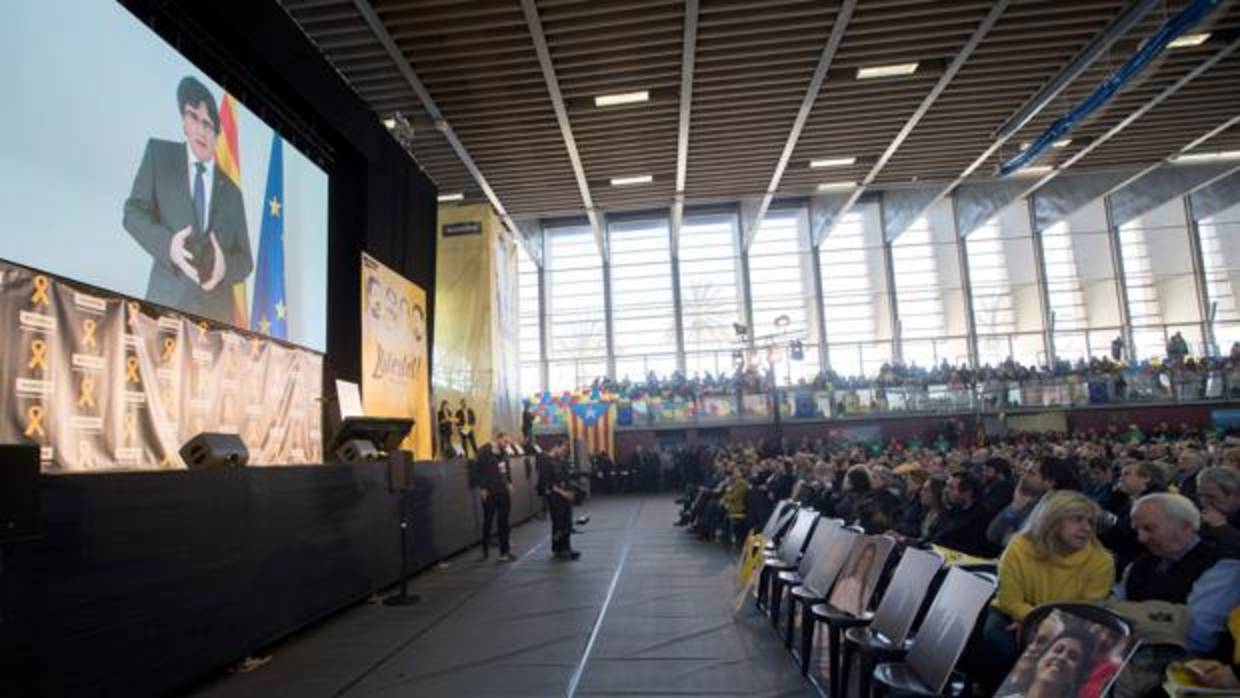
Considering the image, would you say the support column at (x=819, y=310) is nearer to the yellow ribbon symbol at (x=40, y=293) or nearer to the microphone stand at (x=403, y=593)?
the microphone stand at (x=403, y=593)

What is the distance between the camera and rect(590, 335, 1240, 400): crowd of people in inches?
823

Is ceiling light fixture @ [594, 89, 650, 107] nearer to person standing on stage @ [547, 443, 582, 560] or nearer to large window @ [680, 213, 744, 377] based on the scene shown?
person standing on stage @ [547, 443, 582, 560]

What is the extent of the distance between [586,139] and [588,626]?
1166 cm

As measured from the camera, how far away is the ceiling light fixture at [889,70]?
1304 cm

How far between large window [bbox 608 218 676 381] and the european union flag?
68.4ft

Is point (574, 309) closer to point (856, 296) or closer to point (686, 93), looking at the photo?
point (856, 296)

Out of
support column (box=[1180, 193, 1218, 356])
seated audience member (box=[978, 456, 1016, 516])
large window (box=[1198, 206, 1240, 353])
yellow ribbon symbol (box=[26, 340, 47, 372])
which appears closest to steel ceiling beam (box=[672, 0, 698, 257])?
seated audience member (box=[978, 456, 1016, 516])

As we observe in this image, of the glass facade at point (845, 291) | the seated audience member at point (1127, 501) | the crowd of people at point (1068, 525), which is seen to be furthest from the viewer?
the glass facade at point (845, 291)

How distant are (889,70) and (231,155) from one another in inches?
419

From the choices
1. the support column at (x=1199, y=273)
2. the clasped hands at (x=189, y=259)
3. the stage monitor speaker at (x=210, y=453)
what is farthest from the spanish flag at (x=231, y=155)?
the support column at (x=1199, y=273)

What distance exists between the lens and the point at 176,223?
259 inches

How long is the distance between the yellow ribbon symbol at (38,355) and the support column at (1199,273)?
3271cm

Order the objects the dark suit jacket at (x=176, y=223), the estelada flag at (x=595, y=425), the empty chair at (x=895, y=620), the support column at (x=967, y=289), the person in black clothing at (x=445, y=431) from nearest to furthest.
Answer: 1. the empty chair at (x=895, y=620)
2. the dark suit jacket at (x=176, y=223)
3. the person in black clothing at (x=445, y=431)
4. the estelada flag at (x=595, y=425)
5. the support column at (x=967, y=289)

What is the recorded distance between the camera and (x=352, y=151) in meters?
10.6
